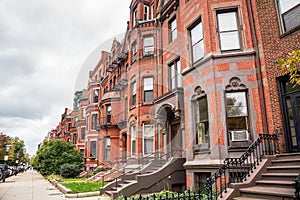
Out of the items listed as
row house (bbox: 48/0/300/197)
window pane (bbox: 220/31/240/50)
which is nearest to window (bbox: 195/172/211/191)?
row house (bbox: 48/0/300/197)

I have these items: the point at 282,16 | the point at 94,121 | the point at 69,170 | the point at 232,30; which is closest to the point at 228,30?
the point at 232,30

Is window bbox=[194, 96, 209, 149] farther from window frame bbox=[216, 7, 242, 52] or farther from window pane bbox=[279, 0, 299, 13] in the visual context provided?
window pane bbox=[279, 0, 299, 13]

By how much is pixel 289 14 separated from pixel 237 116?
13.3 ft

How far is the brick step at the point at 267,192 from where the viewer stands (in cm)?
548

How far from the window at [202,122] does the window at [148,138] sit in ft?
17.6

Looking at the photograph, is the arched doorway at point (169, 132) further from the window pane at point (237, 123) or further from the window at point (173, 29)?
the window at point (173, 29)

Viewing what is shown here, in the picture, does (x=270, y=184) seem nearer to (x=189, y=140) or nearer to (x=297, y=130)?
(x=297, y=130)

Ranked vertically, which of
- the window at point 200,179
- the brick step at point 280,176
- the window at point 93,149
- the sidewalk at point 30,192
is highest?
the window at point 93,149

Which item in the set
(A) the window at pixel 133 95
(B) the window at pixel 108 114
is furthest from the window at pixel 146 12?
(B) the window at pixel 108 114

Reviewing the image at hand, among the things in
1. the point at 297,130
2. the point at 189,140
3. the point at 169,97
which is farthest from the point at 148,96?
the point at 297,130

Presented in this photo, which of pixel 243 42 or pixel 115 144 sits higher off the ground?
pixel 243 42

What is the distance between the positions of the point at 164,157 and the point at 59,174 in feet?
49.5

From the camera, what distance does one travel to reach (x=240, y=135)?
346 inches

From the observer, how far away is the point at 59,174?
2419cm
